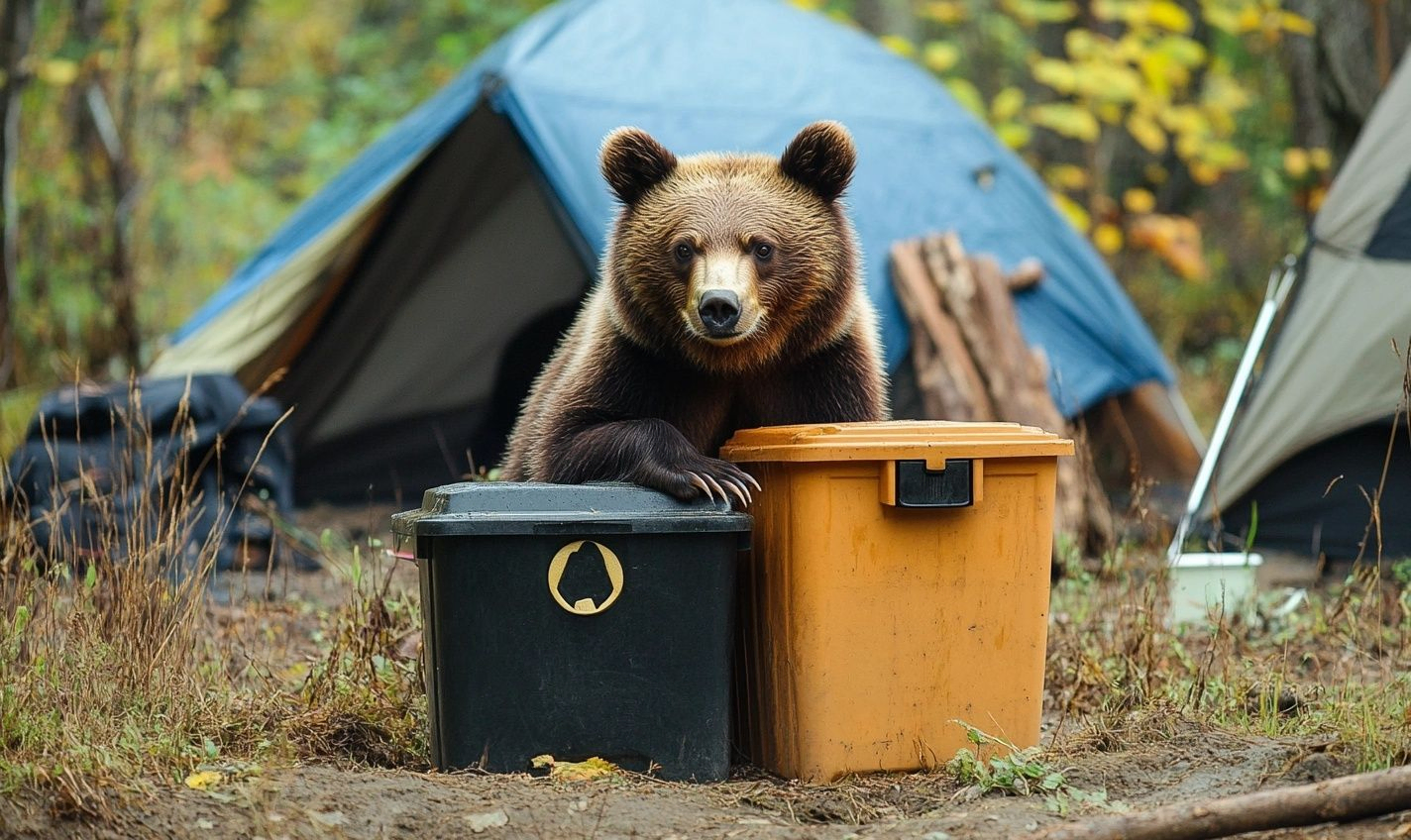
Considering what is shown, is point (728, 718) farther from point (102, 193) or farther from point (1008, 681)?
point (102, 193)

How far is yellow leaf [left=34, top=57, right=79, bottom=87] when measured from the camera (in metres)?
8.30

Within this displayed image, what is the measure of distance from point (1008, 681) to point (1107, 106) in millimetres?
8212

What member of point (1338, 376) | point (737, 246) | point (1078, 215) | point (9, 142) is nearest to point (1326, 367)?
point (1338, 376)

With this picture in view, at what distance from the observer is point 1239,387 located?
19.4ft

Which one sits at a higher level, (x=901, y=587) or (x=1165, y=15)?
(x=1165, y=15)

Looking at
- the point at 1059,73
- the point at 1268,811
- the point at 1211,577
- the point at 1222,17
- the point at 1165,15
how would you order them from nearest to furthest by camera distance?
the point at 1268,811 < the point at 1211,577 < the point at 1165,15 < the point at 1059,73 < the point at 1222,17

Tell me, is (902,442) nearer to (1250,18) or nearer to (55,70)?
(55,70)

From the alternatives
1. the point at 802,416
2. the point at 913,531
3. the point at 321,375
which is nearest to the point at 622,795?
the point at 913,531

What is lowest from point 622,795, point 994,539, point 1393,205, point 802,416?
point 622,795

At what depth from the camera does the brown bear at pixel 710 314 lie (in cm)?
354

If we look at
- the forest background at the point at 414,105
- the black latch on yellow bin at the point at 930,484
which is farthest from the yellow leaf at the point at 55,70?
the black latch on yellow bin at the point at 930,484

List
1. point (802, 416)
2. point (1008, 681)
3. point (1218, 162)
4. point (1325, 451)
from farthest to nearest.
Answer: point (1218, 162) < point (1325, 451) < point (802, 416) < point (1008, 681)

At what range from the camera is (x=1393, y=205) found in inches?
223

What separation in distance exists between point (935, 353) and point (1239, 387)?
1350 mm
